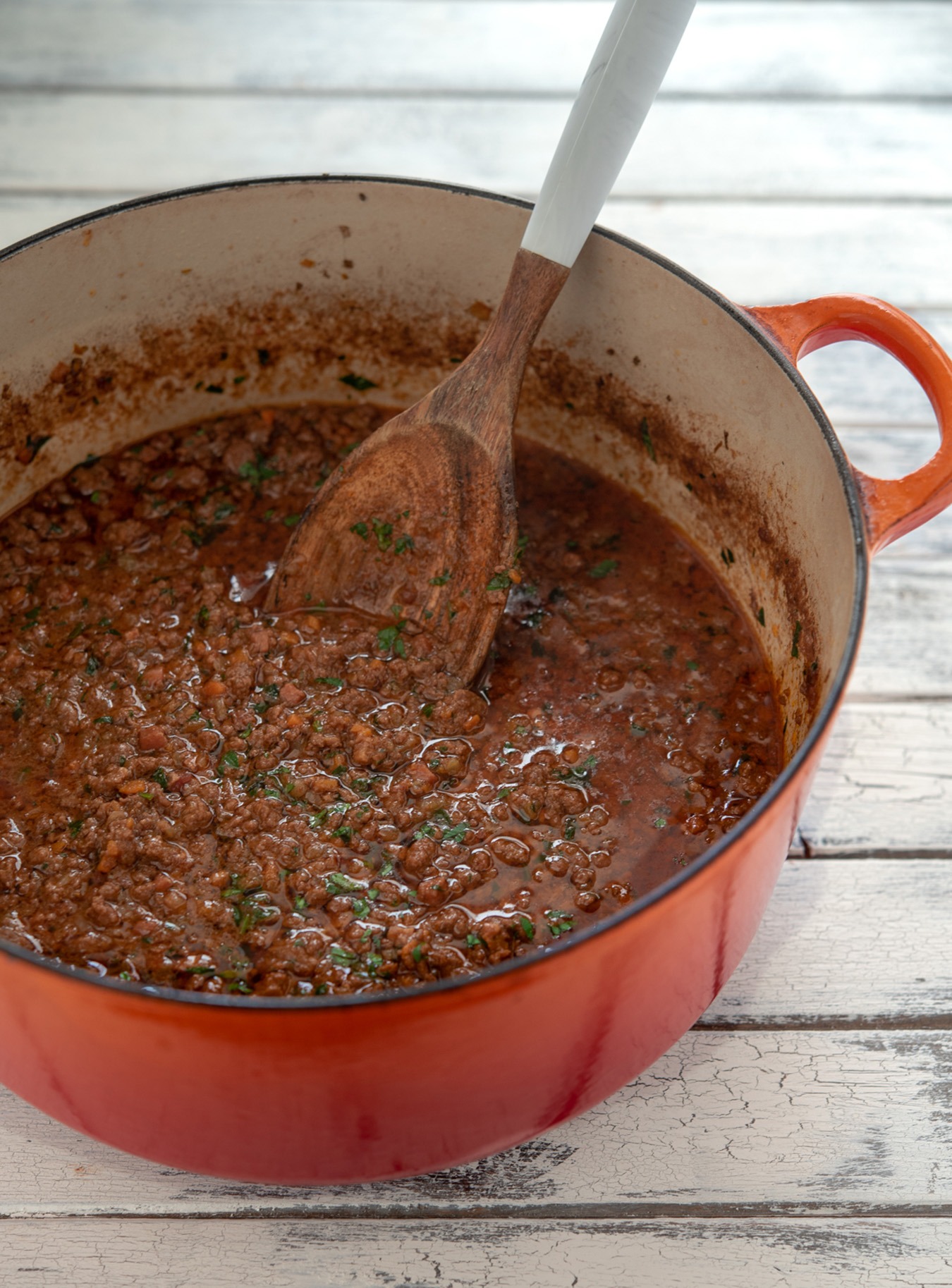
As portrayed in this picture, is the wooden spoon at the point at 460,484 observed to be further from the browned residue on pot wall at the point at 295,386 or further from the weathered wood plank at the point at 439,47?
the weathered wood plank at the point at 439,47

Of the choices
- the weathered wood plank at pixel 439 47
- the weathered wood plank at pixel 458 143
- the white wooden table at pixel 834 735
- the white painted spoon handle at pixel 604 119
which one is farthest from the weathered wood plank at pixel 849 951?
the weathered wood plank at pixel 439 47

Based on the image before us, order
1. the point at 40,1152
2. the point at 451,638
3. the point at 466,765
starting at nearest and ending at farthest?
the point at 40,1152 → the point at 466,765 → the point at 451,638

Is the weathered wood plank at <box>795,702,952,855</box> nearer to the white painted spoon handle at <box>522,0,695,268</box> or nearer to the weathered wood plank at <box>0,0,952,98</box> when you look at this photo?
the white painted spoon handle at <box>522,0,695,268</box>

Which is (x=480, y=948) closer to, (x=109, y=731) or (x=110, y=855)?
(x=110, y=855)

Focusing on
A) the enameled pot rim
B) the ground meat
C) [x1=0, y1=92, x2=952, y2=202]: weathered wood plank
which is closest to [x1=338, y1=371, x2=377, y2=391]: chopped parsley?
the ground meat

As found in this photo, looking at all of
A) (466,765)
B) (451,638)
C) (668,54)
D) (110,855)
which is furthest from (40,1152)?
(668,54)

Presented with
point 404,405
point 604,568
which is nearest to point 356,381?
point 404,405

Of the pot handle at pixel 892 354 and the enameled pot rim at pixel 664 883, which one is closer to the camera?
the enameled pot rim at pixel 664 883
